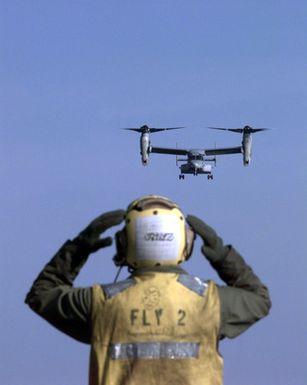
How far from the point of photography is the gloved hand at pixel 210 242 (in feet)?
24.7

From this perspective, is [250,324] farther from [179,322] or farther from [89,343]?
[89,343]

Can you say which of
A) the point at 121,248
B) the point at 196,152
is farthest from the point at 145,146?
the point at 121,248

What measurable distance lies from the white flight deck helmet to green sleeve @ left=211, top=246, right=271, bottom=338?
0.28 metres

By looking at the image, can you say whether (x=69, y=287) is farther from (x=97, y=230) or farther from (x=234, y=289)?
(x=234, y=289)

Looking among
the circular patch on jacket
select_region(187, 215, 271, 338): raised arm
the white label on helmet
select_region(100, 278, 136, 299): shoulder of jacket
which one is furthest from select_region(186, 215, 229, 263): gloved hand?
select_region(100, 278, 136, 299): shoulder of jacket

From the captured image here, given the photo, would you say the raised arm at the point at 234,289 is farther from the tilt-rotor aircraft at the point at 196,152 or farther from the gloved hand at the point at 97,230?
the tilt-rotor aircraft at the point at 196,152

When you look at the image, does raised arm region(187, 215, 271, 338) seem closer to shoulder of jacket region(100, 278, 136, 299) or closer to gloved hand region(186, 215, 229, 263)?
gloved hand region(186, 215, 229, 263)

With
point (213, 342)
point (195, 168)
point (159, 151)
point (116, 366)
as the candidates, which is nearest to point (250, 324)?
point (213, 342)

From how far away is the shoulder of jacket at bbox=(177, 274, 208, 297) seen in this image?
295 inches

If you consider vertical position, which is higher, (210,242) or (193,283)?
(210,242)

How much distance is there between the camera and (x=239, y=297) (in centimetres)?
756

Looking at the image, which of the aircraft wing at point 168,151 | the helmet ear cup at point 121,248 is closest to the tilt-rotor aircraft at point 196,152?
the aircraft wing at point 168,151

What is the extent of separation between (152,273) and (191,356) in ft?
1.90

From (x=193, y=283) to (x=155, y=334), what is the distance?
43 cm
